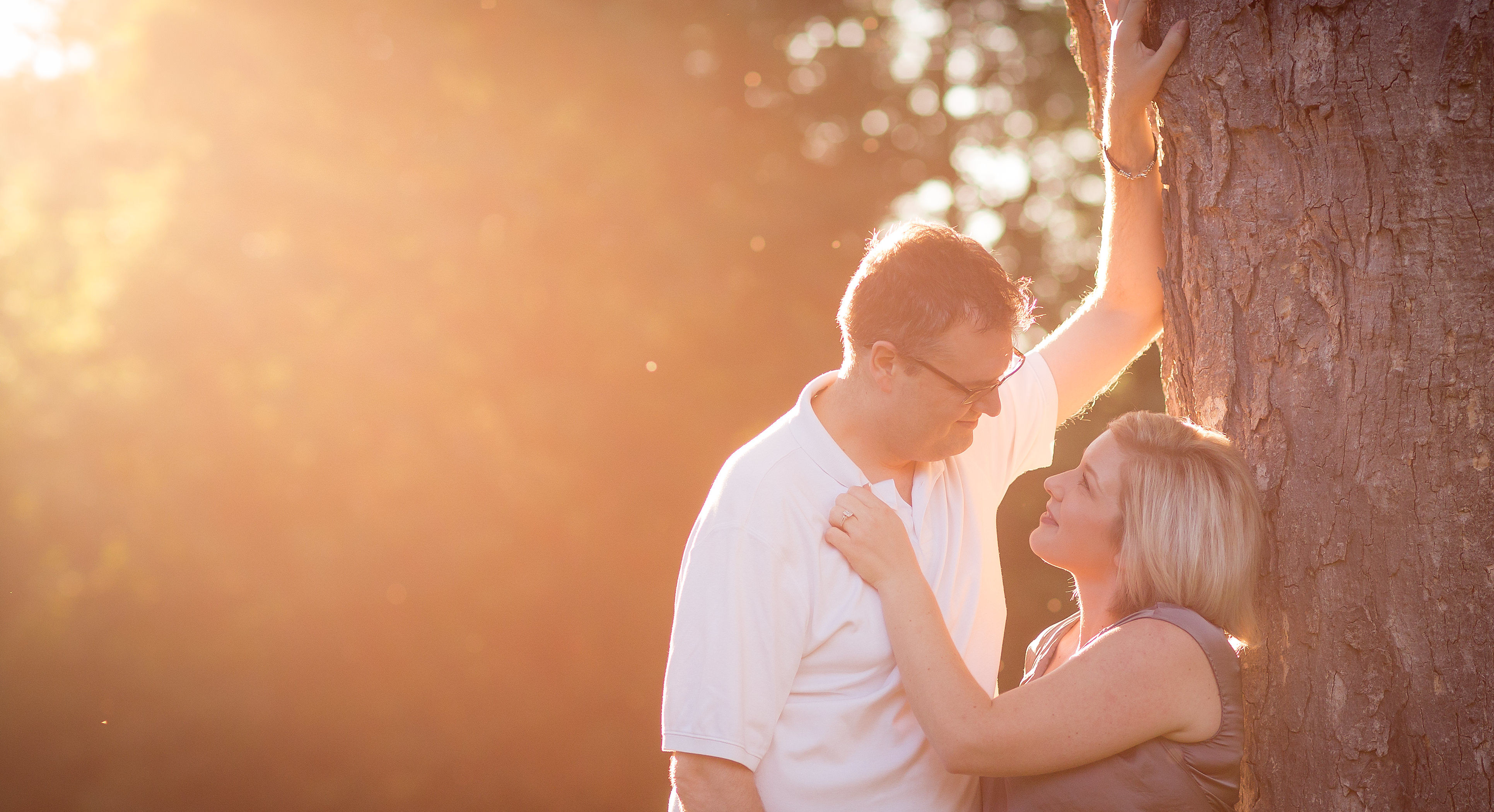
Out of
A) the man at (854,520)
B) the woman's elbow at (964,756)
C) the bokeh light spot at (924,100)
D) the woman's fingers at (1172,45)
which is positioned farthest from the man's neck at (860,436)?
the bokeh light spot at (924,100)

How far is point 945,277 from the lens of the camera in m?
2.31

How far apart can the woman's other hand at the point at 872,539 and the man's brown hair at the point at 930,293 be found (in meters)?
0.39

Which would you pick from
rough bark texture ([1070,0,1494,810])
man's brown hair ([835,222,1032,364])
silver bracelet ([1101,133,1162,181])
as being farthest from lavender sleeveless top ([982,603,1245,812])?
silver bracelet ([1101,133,1162,181])

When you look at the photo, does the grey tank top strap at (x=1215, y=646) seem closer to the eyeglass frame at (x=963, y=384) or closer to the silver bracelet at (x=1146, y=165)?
the eyeglass frame at (x=963, y=384)

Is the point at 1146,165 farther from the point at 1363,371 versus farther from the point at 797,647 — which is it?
the point at 797,647

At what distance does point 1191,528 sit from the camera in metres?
2.06

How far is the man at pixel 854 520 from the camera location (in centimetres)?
211

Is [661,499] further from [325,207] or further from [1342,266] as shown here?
[1342,266]

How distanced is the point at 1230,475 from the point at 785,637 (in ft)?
3.37

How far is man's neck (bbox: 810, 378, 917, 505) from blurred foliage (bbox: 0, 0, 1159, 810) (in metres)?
5.59

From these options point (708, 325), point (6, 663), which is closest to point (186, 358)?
point (6, 663)

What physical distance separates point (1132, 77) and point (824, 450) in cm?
114

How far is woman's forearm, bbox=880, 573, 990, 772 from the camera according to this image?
6.46ft

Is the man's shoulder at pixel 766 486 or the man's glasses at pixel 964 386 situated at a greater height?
the man's glasses at pixel 964 386
